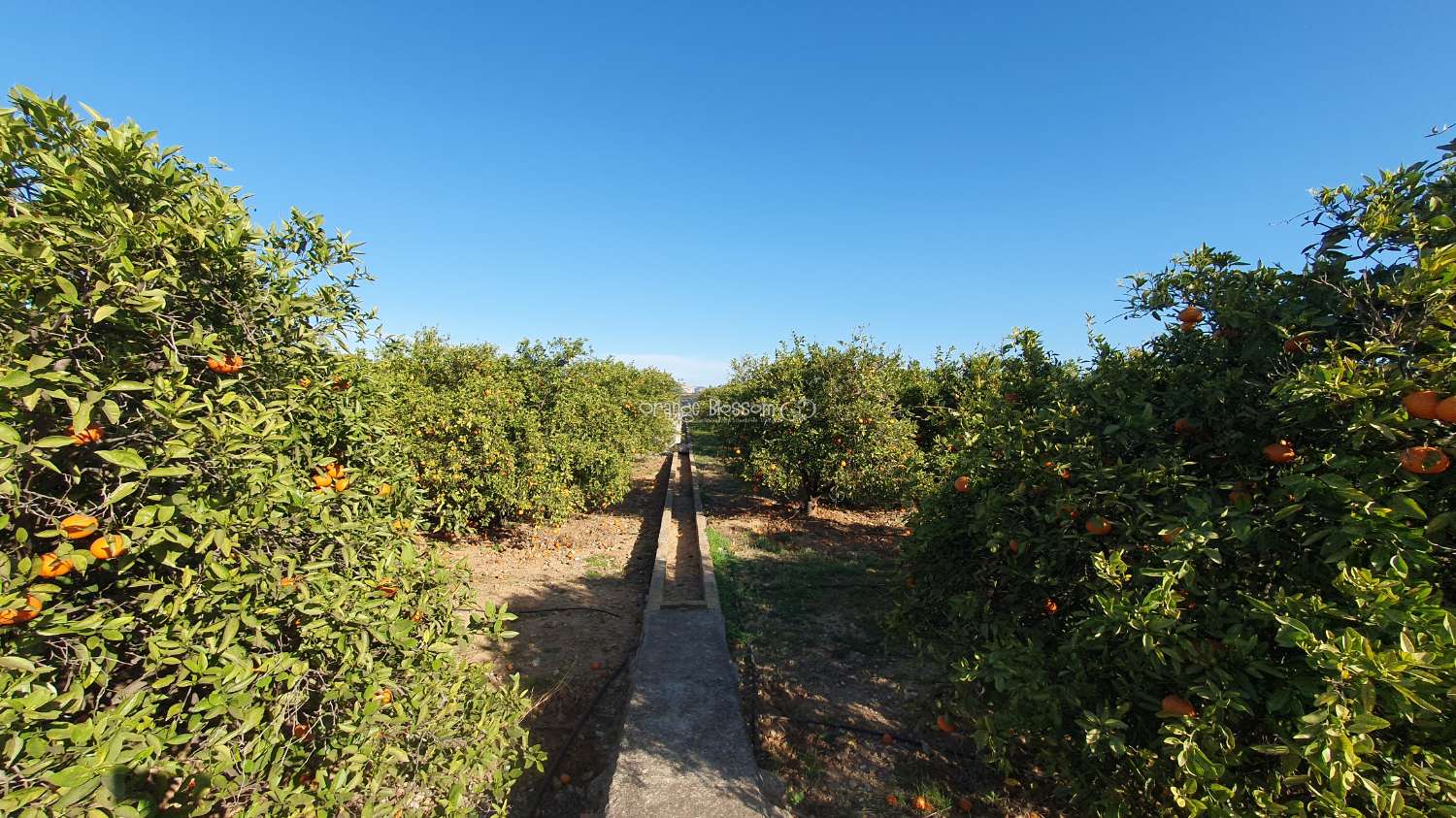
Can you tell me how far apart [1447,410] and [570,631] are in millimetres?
6243

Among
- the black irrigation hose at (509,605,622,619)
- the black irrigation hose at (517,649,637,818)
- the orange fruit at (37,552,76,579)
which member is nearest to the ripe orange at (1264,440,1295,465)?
the orange fruit at (37,552,76,579)

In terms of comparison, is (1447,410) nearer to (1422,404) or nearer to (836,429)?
(1422,404)

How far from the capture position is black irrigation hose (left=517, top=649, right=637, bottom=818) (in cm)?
350

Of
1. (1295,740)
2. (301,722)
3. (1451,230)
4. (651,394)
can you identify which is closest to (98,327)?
(301,722)

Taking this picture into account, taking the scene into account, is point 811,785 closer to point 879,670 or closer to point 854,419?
point 879,670

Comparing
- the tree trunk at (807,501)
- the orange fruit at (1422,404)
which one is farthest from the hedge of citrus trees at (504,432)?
the orange fruit at (1422,404)

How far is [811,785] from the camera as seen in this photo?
11.4ft

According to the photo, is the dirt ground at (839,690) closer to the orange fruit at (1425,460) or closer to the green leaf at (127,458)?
the orange fruit at (1425,460)

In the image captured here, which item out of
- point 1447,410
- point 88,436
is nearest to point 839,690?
point 1447,410

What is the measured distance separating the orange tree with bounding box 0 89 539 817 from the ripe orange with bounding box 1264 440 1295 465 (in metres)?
3.30

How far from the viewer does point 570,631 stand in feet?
19.4

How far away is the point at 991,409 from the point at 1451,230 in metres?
1.73

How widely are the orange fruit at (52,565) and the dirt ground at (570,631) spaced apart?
1.28 metres

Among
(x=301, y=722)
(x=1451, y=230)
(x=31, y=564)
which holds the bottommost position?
(x=301, y=722)
